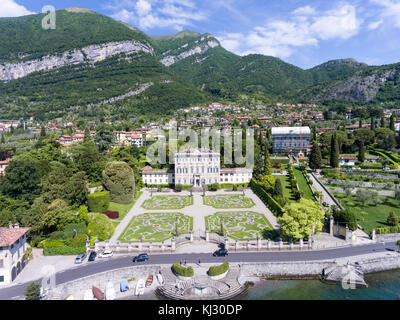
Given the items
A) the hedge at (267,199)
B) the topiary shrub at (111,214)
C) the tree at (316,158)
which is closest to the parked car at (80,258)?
the topiary shrub at (111,214)

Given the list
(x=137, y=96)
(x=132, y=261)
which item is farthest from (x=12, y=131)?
(x=132, y=261)

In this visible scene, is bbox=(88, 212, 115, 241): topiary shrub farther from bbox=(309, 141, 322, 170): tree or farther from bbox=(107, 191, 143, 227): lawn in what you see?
bbox=(309, 141, 322, 170): tree

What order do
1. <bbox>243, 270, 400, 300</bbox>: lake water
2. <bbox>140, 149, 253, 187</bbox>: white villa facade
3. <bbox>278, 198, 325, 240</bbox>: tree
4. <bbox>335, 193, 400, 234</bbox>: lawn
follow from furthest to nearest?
1. <bbox>140, 149, 253, 187</bbox>: white villa facade
2. <bbox>335, 193, 400, 234</bbox>: lawn
3. <bbox>278, 198, 325, 240</bbox>: tree
4. <bbox>243, 270, 400, 300</bbox>: lake water

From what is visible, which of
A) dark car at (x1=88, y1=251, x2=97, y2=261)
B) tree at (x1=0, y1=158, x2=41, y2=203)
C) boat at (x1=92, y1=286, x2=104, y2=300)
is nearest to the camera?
boat at (x1=92, y1=286, x2=104, y2=300)

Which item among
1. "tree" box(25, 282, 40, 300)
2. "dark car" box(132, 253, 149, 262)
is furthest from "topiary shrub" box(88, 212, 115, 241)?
"tree" box(25, 282, 40, 300)

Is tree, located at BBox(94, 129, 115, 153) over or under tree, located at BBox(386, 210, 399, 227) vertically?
over

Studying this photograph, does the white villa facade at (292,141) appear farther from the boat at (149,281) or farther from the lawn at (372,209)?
the boat at (149,281)

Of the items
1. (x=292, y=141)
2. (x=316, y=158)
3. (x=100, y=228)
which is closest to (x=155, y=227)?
(x=100, y=228)
